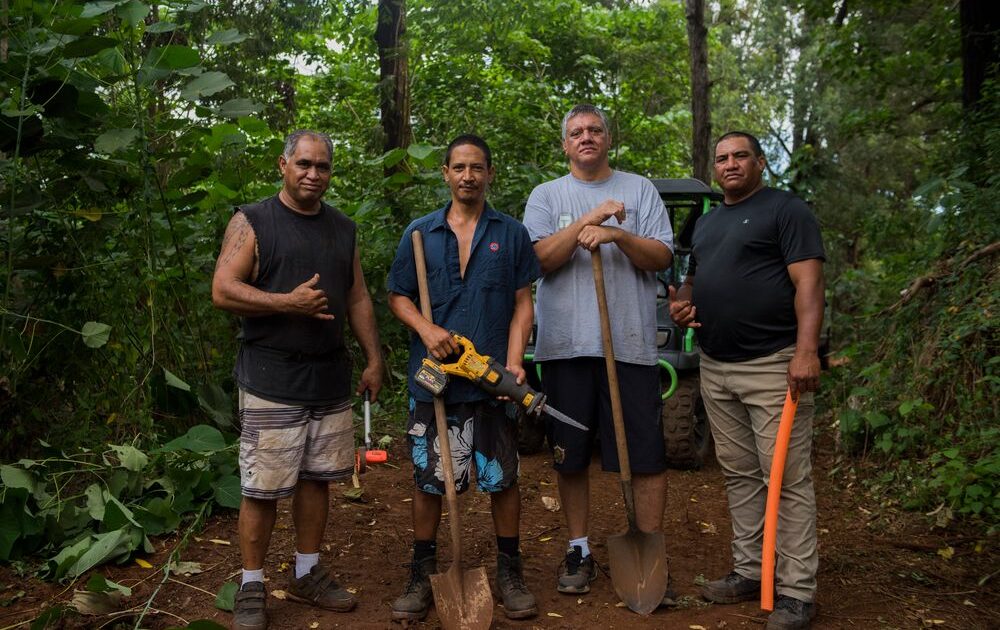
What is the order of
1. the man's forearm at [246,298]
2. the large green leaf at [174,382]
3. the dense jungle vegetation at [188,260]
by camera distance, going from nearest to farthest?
the man's forearm at [246,298]
the dense jungle vegetation at [188,260]
the large green leaf at [174,382]

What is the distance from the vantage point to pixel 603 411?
369 centimetres

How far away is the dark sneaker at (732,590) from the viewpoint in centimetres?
359

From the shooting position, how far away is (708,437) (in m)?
6.35

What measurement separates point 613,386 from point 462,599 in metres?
1.07

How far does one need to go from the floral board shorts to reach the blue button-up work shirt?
3.0 inches

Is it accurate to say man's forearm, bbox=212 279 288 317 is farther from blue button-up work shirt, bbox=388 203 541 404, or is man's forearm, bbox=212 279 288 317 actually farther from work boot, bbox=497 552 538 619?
work boot, bbox=497 552 538 619

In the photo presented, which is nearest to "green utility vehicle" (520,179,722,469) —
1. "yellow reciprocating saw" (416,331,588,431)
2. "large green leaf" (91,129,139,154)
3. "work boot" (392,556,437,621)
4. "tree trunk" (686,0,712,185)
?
"yellow reciprocating saw" (416,331,588,431)

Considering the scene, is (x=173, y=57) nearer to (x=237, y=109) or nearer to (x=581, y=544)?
(x=237, y=109)

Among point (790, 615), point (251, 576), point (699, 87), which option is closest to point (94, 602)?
point (251, 576)

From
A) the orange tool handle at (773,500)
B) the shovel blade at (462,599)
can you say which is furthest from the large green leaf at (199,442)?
the orange tool handle at (773,500)

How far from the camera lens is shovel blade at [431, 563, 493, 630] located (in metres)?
3.17

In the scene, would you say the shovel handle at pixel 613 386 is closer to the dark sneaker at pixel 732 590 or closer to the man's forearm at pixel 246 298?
the dark sneaker at pixel 732 590

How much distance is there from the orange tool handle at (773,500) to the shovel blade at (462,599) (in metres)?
1.10

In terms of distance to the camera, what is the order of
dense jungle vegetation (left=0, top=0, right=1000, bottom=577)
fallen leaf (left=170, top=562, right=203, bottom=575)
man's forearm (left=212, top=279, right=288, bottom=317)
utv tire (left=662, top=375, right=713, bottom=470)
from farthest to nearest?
utv tire (left=662, top=375, right=713, bottom=470) → dense jungle vegetation (left=0, top=0, right=1000, bottom=577) → fallen leaf (left=170, top=562, right=203, bottom=575) → man's forearm (left=212, top=279, right=288, bottom=317)
